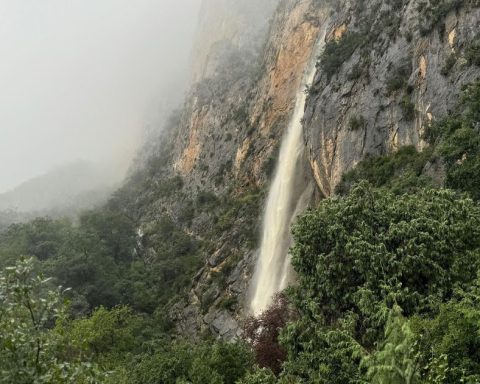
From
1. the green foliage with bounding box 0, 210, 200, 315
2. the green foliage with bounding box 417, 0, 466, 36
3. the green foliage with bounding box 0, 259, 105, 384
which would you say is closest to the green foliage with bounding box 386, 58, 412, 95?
the green foliage with bounding box 417, 0, 466, 36

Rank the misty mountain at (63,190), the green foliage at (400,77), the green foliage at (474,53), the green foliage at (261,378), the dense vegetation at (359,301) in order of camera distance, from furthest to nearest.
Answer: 1. the misty mountain at (63,190)
2. the green foliage at (400,77)
3. the green foliage at (474,53)
4. the green foliage at (261,378)
5. the dense vegetation at (359,301)

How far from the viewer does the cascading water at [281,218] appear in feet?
130

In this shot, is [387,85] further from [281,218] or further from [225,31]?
[225,31]

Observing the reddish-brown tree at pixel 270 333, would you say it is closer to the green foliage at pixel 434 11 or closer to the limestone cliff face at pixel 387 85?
the limestone cliff face at pixel 387 85

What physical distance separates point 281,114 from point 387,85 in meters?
22.9

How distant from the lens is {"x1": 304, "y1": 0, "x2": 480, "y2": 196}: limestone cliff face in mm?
30953

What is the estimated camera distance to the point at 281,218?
4469 cm

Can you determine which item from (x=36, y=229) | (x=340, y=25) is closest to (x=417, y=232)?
(x=340, y=25)

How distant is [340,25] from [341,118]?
14.5 meters

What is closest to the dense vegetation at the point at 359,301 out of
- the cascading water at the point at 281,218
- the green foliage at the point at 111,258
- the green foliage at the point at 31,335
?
the green foliage at the point at 31,335

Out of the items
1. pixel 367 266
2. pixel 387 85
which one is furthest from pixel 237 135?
pixel 367 266

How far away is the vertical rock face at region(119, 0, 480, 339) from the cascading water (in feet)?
6.11

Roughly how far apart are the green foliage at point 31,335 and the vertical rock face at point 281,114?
26559 millimetres

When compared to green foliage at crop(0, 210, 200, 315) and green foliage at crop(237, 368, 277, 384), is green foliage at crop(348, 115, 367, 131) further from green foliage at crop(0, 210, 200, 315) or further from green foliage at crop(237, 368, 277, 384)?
green foliage at crop(0, 210, 200, 315)
